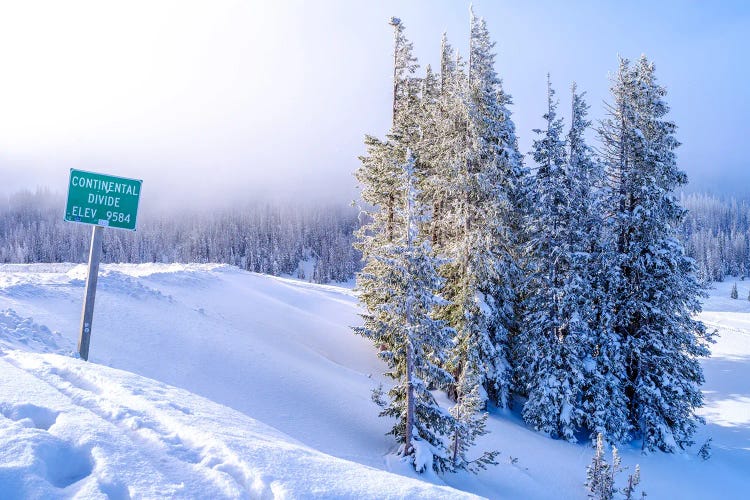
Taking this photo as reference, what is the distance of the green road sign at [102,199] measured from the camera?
8.64 meters

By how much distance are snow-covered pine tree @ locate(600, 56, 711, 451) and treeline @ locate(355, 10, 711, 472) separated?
0.19 ft

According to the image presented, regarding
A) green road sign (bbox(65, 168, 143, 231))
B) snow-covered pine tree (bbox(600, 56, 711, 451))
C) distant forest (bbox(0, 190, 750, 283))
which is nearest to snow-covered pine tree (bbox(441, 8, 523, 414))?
snow-covered pine tree (bbox(600, 56, 711, 451))

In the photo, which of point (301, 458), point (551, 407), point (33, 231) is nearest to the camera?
point (301, 458)

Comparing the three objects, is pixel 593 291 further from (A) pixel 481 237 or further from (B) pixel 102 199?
(B) pixel 102 199

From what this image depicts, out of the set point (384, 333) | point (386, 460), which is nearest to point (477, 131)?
point (384, 333)

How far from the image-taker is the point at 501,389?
19562mm

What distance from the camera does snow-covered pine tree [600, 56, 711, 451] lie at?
757 inches

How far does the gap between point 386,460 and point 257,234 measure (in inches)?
6959

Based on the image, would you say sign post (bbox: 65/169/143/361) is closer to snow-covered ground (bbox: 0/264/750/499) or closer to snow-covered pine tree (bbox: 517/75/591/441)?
snow-covered ground (bbox: 0/264/750/499)

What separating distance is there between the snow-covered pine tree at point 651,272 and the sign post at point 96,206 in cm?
2014

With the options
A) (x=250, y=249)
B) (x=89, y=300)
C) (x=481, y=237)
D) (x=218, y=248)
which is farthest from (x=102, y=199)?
(x=218, y=248)

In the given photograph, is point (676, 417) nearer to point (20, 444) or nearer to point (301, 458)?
point (301, 458)

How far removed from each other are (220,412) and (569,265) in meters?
17.2

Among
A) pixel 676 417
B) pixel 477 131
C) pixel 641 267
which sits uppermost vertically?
pixel 477 131
